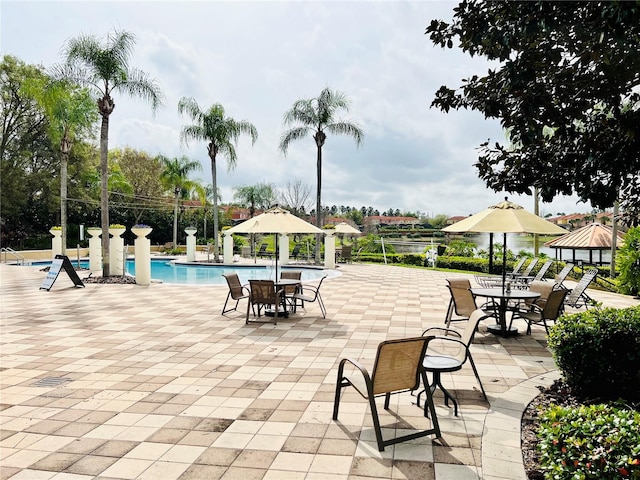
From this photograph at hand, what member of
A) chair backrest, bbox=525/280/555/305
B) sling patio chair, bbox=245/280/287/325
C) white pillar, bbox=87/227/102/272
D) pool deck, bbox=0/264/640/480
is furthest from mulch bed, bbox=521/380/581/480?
white pillar, bbox=87/227/102/272

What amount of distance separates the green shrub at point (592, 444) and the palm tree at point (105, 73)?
1463 centimetres

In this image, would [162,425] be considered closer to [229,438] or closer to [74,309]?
[229,438]

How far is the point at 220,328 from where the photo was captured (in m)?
7.61

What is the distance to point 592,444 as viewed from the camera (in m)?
2.44

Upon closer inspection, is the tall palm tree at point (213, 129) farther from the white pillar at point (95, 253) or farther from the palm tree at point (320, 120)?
the white pillar at point (95, 253)

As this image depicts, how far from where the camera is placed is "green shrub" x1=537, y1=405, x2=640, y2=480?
7.50 feet

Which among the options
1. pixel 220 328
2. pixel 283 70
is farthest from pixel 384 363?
pixel 283 70

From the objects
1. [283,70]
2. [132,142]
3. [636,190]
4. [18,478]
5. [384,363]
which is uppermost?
[132,142]

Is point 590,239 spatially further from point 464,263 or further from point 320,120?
point 320,120

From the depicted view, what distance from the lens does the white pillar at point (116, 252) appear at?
608 inches

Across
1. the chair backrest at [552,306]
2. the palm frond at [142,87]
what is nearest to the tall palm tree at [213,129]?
the palm frond at [142,87]

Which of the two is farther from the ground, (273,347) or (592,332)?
(592,332)

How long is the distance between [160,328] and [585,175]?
675 cm

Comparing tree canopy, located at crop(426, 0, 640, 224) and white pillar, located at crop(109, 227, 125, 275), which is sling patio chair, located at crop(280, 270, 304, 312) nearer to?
tree canopy, located at crop(426, 0, 640, 224)
